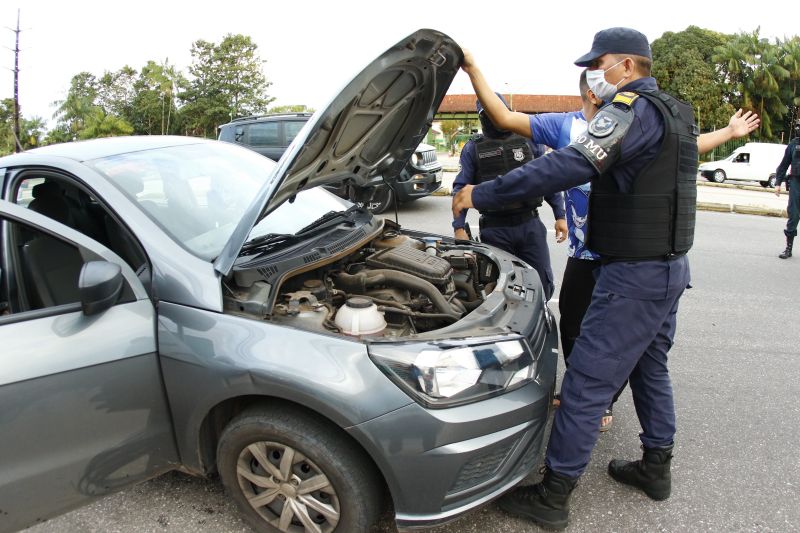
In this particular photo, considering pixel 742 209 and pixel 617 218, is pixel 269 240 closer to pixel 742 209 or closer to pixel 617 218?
pixel 617 218

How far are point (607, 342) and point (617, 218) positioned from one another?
50 cm

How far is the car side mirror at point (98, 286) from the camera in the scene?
190 centimetres

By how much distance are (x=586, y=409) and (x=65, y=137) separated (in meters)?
54.3

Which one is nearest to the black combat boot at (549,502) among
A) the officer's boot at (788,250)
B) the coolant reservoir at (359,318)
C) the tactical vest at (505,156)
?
the coolant reservoir at (359,318)

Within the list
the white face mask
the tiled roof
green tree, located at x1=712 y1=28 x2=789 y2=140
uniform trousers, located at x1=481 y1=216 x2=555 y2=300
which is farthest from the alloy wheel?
the tiled roof

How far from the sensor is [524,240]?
3.77m

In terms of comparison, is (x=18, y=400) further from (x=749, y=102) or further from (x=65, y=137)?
(x=65, y=137)

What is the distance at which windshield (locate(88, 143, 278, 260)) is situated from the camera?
2348 millimetres

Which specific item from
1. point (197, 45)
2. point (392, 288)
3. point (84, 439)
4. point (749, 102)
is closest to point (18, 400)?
point (84, 439)

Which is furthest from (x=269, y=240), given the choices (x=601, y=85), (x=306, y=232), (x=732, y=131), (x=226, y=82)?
(x=226, y=82)

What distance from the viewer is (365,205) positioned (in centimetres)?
332

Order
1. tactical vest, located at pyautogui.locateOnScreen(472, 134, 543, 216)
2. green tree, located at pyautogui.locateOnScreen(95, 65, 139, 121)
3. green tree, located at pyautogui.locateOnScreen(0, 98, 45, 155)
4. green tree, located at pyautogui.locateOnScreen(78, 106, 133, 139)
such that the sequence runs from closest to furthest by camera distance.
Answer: tactical vest, located at pyautogui.locateOnScreen(472, 134, 543, 216) < green tree, located at pyautogui.locateOnScreen(78, 106, 133, 139) < green tree, located at pyautogui.locateOnScreen(0, 98, 45, 155) < green tree, located at pyautogui.locateOnScreen(95, 65, 139, 121)

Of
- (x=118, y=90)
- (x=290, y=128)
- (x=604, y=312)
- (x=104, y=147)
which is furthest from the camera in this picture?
(x=118, y=90)

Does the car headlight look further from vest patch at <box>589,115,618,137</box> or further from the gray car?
vest patch at <box>589,115,618,137</box>
